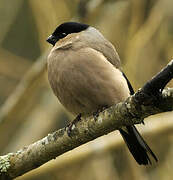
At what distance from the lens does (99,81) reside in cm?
354

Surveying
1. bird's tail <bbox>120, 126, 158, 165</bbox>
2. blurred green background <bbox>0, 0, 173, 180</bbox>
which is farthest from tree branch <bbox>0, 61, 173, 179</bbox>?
blurred green background <bbox>0, 0, 173, 180</bbox>

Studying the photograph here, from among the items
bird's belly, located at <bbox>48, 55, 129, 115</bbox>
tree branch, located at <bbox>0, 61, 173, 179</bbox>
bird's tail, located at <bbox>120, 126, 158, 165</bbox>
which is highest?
bird's belly, located at <bbox>48, 55, 129, 115</bbox>

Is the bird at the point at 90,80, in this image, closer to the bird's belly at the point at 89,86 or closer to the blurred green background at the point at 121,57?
the bird's belly at the point at 89,86

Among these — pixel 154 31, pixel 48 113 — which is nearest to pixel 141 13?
pixel 154 31

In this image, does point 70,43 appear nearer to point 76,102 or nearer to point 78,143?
point 76,102

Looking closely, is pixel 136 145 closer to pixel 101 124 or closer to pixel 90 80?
pixel 90 80

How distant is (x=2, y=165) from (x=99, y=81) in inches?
35.5

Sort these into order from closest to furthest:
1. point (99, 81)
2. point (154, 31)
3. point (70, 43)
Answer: point (99, 81)
point (70, 43)
point (154, 31)

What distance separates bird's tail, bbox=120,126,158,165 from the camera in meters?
3.66

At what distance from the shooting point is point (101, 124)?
298 centimetres

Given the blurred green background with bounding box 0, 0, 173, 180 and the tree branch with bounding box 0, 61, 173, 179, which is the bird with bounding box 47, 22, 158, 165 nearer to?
the tree branch with bounding box 0, 61, 173, 179

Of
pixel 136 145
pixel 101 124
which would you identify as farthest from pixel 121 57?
pixel 101 124

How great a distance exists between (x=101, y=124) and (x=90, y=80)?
2.07 ft

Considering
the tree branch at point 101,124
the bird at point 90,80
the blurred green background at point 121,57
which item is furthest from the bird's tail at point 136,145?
the blurred green background at point 121,57
